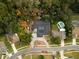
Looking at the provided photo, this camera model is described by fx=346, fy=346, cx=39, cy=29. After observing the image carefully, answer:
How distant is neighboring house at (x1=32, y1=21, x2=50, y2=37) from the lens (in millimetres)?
23547

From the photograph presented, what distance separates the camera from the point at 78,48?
2192 cm

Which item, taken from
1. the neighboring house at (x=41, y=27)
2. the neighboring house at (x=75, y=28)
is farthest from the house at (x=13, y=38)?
the neighboring house at (x=75, y=28)

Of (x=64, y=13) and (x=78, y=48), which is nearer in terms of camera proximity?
(x=78, y=48)

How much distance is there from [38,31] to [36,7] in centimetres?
169

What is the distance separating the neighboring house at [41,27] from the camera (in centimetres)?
2355

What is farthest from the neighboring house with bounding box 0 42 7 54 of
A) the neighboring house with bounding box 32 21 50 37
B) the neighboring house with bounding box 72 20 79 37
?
the neighboring house with bounding box 72 20 79 37

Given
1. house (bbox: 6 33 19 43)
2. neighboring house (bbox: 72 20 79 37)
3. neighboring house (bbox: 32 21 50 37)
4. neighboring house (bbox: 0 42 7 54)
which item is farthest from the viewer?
neighboring house (bbox: 72 20 79 37)

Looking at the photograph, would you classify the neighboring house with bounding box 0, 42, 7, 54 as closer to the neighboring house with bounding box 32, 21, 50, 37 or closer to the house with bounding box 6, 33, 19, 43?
the house with bounding box 6, 33, 19, 43

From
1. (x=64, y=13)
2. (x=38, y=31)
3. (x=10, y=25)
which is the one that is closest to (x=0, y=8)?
(x=10, y=25)

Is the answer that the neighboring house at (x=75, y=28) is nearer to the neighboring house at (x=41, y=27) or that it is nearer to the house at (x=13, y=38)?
the neighboring house at (x=41, y=27)

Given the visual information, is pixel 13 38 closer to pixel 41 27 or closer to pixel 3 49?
pixel 3 49

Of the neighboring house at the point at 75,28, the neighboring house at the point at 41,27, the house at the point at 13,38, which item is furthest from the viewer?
the neighboring house at the point at 75,28

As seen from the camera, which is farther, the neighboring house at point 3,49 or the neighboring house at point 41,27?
the neighboring house at point 41,27

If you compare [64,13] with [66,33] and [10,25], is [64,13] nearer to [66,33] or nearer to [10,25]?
[66,33]
